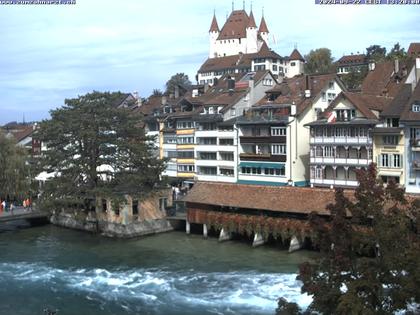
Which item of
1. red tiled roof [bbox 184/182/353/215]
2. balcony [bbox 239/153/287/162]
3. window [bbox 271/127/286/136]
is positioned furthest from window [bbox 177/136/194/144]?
red tiled roof [bbox 184/182/353/215]

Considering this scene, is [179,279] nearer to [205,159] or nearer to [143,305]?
[143,305]

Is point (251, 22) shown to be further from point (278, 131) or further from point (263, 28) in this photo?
point (278, 131)

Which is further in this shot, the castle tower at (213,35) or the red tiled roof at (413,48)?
the castle tower at (213,35)

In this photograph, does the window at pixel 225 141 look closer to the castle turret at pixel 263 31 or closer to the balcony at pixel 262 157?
the balcony at pixel 262 157

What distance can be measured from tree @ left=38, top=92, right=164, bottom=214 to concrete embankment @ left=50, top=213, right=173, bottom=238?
5.47ft

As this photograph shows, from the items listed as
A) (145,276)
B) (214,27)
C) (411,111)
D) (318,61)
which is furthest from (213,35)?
(145,276)

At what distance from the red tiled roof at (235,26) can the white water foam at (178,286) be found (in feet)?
421

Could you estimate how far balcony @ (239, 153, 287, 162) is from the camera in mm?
63153

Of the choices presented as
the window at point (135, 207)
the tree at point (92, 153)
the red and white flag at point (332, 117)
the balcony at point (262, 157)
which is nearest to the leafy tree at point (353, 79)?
the balcony at point (262, 157)

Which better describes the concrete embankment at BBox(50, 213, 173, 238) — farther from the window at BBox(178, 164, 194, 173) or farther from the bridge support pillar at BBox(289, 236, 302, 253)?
the window at BBox(178, 164, 194, 173)

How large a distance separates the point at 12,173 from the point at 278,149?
95.6 feet

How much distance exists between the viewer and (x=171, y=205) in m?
60.8

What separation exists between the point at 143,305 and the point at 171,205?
1067 inches

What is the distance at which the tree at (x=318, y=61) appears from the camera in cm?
12238
